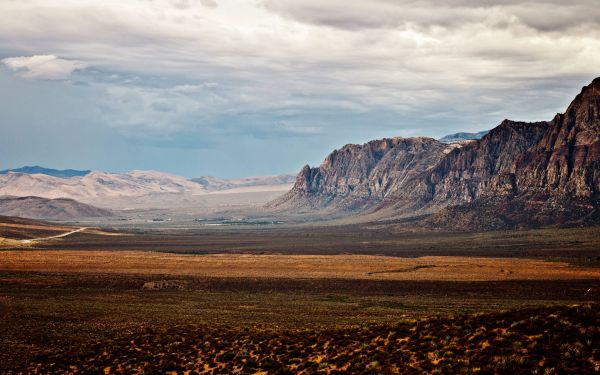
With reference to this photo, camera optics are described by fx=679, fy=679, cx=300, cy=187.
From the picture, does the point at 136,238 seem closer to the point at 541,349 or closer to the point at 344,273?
the point at 344,273

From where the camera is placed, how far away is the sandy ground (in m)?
96.6

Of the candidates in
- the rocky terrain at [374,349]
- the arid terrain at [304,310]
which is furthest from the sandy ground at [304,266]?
the rocky terrain at [374,349]

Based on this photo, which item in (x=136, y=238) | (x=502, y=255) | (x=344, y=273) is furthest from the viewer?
(x=136, y=238)

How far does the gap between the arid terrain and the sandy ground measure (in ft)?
1.05

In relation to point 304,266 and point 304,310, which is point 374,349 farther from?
point 304,266

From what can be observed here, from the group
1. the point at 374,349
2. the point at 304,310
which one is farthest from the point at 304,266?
the point at 374,349

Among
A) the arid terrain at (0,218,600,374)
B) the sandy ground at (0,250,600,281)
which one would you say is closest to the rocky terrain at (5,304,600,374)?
the arid terrain at (0,218,600,374)

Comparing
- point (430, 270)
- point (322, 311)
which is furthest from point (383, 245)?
point (322, 311)

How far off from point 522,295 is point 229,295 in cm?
3225

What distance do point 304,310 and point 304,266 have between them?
50.5 meters

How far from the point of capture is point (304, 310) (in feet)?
197

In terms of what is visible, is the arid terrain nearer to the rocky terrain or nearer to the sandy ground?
the rocky terrain

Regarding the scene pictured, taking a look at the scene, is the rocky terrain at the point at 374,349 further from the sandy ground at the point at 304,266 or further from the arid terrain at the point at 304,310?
the sandy ground at the point at 304,266

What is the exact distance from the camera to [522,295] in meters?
74.4
